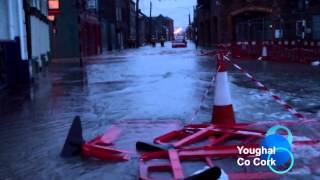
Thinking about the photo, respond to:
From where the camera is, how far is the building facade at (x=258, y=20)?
3206cm

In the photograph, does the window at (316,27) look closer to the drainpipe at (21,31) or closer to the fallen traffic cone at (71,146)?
the drainpipe at (21,31)

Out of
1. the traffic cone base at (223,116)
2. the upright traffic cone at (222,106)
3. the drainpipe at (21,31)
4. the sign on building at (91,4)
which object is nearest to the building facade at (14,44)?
the drainpipe at (21,31)

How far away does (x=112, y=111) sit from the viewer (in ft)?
36.4

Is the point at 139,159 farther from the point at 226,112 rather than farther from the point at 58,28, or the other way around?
the point at 58,28

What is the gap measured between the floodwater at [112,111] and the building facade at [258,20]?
45.6ft

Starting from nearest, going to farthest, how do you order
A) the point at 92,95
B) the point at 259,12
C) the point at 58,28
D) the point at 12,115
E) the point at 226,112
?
1. the point at 226,112
2. the point at 12,115
3. the point at 92,95
4. the point at 58,28
5. the point at 259,12

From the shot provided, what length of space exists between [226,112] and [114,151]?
2181 millimetres

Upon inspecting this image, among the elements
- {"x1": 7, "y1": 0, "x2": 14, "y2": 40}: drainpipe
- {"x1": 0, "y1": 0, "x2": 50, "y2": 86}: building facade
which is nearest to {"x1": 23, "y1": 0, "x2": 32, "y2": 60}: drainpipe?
{"x1": 0, "y1": 0, "x2": 50, "y2": 86}: building facade

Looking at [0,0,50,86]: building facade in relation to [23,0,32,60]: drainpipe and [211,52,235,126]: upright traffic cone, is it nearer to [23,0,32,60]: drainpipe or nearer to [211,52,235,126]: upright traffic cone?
[23,0,32,60]: drainpipe

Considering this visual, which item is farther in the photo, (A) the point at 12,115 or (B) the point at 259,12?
(B) the point at 259,12

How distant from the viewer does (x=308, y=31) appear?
30.3m

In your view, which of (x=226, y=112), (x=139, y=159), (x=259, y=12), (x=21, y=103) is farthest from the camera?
(x=259, y=12)

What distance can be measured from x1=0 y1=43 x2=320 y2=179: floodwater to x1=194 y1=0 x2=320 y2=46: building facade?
13.9 m

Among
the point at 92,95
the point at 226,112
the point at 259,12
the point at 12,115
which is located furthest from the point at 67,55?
the point at 226,112
